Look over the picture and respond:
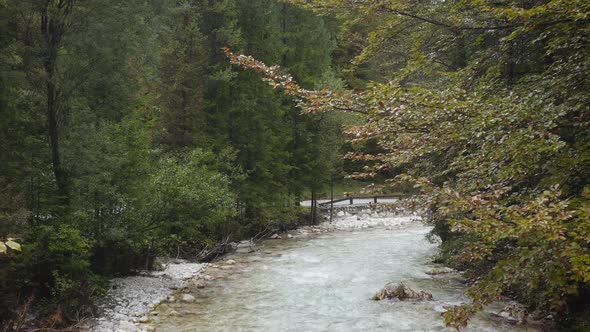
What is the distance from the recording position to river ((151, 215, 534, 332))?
9391 millimetres

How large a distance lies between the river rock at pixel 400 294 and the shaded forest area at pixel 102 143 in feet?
16.0

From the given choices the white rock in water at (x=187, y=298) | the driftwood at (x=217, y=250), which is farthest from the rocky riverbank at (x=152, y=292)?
the driftwood at (x=217, y=250)

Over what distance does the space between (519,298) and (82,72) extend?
10800 mm

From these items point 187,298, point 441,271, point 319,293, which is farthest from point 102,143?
point 441,271

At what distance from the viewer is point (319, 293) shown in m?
11.7

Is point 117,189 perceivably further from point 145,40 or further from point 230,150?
point 230,150

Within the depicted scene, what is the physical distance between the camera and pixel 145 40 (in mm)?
13000

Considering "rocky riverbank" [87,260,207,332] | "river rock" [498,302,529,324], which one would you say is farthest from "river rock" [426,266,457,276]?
"rocky riverbank" [87,260,207,332]

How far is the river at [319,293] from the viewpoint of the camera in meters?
9.39

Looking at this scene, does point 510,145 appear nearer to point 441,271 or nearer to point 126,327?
point 126,327

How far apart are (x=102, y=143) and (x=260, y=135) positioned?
35.2ft

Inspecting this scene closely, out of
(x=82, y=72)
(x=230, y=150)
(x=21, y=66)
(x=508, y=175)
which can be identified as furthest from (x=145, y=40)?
(x=508, y=175)

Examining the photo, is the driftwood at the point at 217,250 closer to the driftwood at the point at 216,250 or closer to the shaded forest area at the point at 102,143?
the driftwood at the point at 216,250

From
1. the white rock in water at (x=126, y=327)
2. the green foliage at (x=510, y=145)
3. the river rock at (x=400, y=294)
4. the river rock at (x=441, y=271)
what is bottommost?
the white rock in water at (x=126, y=327)
